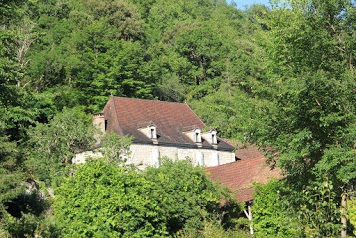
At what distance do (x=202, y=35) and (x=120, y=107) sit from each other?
3310 cm

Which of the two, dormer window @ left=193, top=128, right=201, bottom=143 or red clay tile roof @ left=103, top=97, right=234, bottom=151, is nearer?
red clay tile roof @ left=103, top=97, right=234, bottom=151

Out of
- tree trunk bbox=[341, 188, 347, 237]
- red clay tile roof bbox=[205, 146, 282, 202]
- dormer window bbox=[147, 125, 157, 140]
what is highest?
dormer window bbox=[147, 125, 157, 140]

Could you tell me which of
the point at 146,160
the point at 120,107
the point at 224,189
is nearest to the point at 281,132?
the point at 224,189

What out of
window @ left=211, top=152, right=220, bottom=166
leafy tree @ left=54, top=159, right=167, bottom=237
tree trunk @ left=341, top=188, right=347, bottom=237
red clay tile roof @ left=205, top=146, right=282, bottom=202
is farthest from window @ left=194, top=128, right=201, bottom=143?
tree trunk @ left=341, top=188, right=347, bottom=237

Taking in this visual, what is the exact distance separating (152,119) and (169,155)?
10.3 ft

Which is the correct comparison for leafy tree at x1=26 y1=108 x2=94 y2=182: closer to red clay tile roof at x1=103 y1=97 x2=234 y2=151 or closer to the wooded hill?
the wooded hill

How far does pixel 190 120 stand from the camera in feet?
167

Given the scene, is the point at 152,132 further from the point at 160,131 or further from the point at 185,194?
the point at 185,194

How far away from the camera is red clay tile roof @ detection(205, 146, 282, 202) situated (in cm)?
3034

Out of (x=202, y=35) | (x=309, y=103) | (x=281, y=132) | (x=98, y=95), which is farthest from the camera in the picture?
(x=202, y=35)

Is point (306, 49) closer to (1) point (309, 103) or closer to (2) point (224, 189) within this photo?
(1) point (309, 103)

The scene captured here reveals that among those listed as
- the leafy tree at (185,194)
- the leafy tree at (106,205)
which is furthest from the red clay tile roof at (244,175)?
the leafy tree at (106,205)

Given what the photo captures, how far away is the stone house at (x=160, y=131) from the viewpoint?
149 ft

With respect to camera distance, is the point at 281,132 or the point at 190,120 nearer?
the point at 281,132
